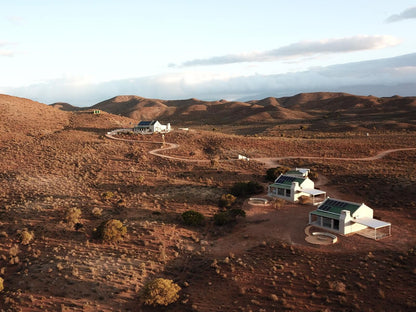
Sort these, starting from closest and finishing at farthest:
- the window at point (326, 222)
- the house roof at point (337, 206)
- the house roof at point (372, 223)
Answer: the house roof at point (372, 223), the house roof at point (337, 206), the window at point (326, 222)

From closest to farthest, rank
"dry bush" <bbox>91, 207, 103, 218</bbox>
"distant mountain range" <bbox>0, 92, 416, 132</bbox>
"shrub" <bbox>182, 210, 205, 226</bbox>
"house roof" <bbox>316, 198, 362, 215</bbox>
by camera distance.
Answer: "house roof" <bbox>316, 198, 362, 215</bbox> < "shrub" <bbox>182, 210, 205, 226</bbox> < "dry bush" <bbox>91, 207, 103, 218</bbox> < "distant mountain range" <bbox>0, 92, 416, 132</bbox>

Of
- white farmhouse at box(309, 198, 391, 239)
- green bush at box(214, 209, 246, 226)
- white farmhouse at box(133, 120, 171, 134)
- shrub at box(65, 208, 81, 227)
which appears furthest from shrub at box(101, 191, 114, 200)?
white farmhouse at box(133, 120, 171, 134)

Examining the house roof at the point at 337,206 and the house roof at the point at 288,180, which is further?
the house roof at the point at 288,180

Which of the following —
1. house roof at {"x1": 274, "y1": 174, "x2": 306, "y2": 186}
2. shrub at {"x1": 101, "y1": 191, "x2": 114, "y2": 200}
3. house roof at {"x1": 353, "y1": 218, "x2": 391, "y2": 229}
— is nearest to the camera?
house roof at {"x1": 353, "y1": 218, "x2": 391, "y2": 229}

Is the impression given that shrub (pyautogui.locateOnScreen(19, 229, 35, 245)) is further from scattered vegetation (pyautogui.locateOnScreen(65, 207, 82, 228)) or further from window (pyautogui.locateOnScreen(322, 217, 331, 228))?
window (pyautogui.locateOnScreen(322, 217, 331, 228))

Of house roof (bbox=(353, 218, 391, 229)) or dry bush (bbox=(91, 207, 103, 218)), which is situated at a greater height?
dry bush (bbox=(91, 207, 103, 218))

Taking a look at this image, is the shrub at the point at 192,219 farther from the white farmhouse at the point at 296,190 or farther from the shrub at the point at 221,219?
the white farmhouse at the point at 296,190

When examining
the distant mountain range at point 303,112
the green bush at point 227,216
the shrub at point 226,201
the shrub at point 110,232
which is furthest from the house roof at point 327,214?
the distant mountain range at point 303,112
